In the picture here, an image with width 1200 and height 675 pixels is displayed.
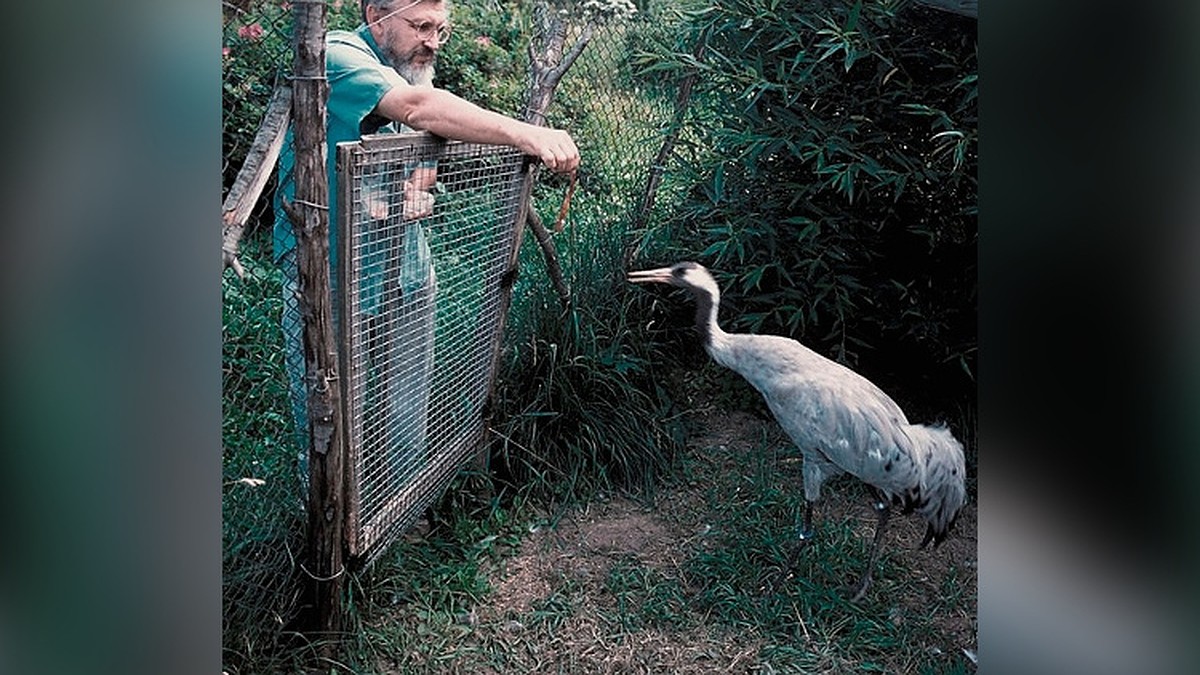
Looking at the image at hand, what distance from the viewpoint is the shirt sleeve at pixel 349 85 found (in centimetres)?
270

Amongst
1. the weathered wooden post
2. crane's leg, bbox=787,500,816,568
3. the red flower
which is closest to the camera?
the weathered wooden post

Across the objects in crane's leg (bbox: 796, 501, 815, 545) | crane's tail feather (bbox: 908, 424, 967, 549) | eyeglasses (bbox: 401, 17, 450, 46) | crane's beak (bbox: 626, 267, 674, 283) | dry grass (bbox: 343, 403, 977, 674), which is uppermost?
eyeglasses (bbox: 401, 17, 450, 46)

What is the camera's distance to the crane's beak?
2875mm

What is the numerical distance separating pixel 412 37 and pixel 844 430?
1.40m

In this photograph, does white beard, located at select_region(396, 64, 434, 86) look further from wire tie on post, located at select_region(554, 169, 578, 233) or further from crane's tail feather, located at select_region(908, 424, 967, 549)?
crane's tail feather, located at select_region(908, 424, 967, 549)

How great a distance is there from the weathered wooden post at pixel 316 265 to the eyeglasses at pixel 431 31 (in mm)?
231

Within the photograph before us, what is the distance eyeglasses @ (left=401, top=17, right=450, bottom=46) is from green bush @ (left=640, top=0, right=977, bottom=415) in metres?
0.48

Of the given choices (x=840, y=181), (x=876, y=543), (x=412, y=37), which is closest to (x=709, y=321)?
(x=840, y=181)

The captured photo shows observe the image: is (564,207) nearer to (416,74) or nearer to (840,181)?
(416,74)

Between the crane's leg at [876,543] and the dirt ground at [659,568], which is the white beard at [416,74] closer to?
the dirt ground at [659,568]

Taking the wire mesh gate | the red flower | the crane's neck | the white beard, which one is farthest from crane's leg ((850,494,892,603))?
the red flower

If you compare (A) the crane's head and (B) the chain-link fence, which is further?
(A) the crane's head
